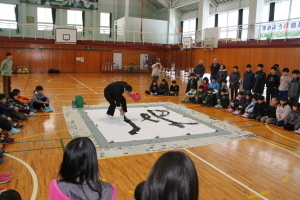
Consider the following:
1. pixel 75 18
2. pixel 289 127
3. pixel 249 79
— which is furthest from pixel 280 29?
pixel 75 18

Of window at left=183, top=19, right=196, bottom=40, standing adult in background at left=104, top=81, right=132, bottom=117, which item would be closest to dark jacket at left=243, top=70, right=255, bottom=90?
standing adult in background at left=104, top=81, right=132, bottom=117

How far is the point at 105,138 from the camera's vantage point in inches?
243

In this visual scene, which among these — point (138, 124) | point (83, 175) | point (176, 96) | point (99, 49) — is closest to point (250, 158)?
point (138, 124)

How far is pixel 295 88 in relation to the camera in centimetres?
867

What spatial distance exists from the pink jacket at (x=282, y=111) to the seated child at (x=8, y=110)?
7712 mm

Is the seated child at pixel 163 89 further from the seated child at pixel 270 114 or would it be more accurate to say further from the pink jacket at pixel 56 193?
the pink jacket at pixel 56 193

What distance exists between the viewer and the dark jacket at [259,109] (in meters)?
8.60

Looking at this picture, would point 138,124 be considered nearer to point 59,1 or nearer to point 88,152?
point 88,152

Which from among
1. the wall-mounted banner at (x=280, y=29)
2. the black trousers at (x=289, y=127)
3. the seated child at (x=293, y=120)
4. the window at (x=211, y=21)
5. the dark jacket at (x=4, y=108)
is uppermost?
the window at (x=211, y=21)

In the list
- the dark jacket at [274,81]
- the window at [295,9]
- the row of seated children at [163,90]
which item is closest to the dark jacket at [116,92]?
the row of seated children at [163,90]

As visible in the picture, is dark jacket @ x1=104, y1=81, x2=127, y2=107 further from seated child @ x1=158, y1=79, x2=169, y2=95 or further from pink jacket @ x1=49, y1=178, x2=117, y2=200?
pink jacket @ x1=49, y1=178, x2=117, y2=200

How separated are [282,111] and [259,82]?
228 centimetres

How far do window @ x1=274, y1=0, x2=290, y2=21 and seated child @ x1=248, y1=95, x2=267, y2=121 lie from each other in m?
11.6

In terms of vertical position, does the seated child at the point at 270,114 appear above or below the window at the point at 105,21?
below
